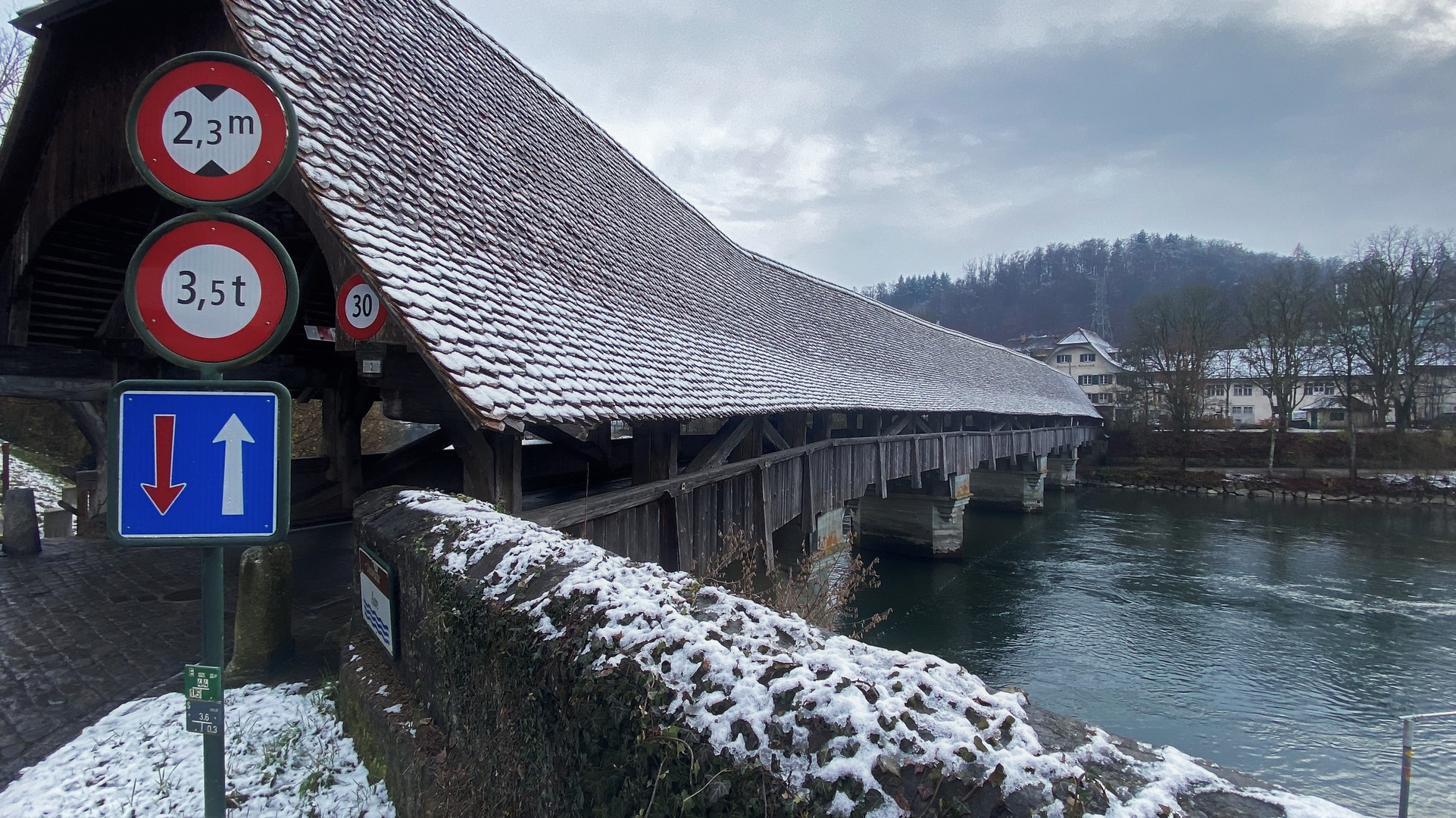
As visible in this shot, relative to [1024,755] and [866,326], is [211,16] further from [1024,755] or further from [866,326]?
[866,326]

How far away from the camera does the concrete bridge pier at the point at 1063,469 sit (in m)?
35.5

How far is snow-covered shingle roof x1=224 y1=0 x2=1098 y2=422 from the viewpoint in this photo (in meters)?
3.99

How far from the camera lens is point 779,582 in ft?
23.9

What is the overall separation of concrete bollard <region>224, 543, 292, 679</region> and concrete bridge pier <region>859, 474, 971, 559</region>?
53.5ft

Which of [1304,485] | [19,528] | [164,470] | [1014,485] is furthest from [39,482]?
[1304,485]

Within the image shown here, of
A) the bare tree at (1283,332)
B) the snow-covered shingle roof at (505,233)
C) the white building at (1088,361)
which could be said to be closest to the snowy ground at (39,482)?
the snow-covered shingle roof at (505,233)

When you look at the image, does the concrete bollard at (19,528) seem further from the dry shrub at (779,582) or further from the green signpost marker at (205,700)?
the green signpost marker at (205,700)

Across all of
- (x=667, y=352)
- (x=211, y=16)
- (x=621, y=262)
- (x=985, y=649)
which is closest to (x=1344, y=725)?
(x=985, y=649)

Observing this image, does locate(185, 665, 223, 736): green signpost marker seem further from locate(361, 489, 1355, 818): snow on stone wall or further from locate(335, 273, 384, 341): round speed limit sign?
locate(335, 273, 384, 341): round speed limit sign

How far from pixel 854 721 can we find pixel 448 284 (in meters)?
3.77

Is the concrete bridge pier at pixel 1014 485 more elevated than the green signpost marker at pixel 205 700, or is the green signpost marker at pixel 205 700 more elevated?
the green signpost marker at pixel 205 700

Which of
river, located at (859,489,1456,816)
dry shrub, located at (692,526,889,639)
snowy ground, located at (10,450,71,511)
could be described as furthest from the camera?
snowy ground, located at (10,450,71,511)

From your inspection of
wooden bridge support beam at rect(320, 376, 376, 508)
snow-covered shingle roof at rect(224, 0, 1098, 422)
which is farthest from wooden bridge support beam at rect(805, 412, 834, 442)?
wooden bridge support beam at rect(320, 376, 376, 508)

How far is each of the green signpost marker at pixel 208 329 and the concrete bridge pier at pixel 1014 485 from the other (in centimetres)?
2897
